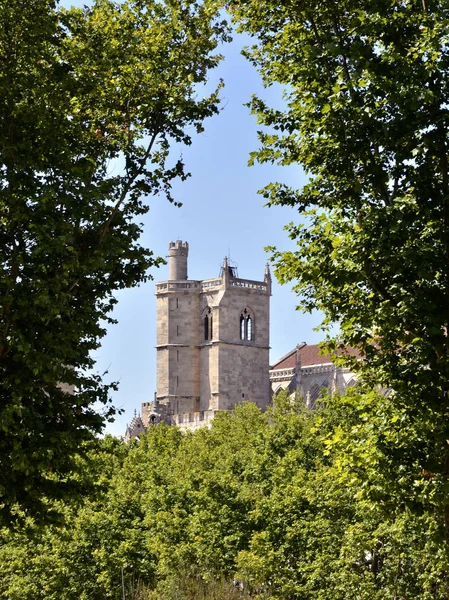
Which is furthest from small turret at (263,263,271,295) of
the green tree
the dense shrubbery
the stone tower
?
the green tree

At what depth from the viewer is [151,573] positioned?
1394 inches

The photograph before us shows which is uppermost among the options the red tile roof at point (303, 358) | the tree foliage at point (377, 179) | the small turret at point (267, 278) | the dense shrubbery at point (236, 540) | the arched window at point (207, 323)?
the small turret at point (267, 278)

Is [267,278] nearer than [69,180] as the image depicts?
No

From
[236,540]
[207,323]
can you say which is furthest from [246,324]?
[236,540]

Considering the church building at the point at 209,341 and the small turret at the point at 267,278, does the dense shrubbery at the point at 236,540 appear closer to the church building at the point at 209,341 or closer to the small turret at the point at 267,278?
the church building at the point at 209,341

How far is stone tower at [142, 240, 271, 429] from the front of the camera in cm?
11831

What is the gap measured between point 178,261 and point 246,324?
33.0 feet

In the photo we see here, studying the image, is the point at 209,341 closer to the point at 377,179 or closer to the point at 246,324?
the point at 246,324

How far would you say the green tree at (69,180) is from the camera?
53.2ft

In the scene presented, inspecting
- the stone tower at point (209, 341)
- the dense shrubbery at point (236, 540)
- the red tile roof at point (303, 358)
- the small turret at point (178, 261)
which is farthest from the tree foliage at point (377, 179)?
the small turret at point (178, 261)

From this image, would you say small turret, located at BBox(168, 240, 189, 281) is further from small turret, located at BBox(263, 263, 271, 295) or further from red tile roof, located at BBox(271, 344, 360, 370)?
red tile roof, located at BBox(271, 344, 360, 370)

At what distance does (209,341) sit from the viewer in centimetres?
12050

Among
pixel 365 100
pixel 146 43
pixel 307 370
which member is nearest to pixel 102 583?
pixel 146 43

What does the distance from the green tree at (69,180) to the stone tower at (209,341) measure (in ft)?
320
